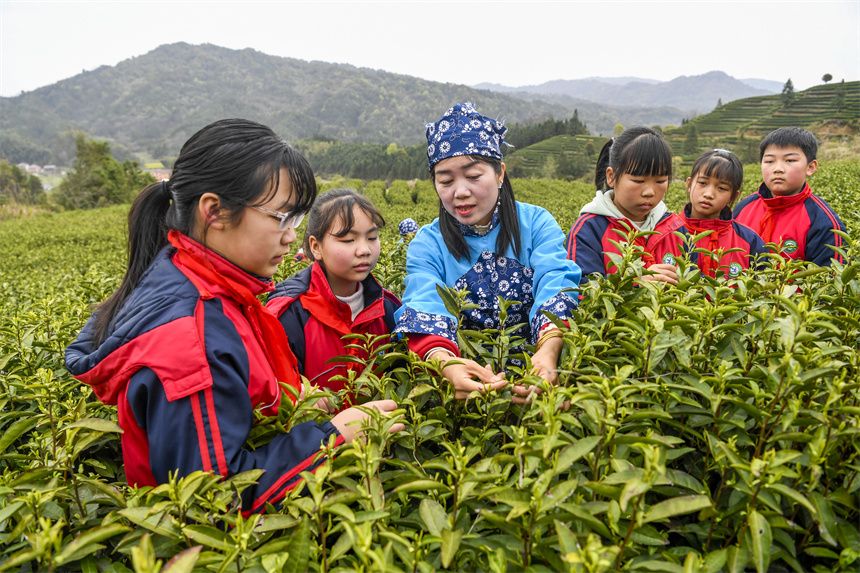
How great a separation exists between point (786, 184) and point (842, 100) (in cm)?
5662

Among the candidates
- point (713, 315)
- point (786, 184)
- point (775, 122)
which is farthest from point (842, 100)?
point (713, 315)

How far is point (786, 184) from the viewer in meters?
3.53

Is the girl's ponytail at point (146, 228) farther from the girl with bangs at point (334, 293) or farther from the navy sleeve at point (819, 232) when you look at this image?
the navy sleeve at point (819, 232)

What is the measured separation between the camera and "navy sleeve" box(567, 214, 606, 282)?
242 centimetres

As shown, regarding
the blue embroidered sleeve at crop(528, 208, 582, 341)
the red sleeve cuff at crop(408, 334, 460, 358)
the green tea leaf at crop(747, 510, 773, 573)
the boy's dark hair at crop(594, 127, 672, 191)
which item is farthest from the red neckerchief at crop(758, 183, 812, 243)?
the green tea leaf at crop(747, 510, 773, 573)

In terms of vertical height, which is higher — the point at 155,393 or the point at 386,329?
the point at 155,393

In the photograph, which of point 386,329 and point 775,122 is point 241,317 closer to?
point 386,329

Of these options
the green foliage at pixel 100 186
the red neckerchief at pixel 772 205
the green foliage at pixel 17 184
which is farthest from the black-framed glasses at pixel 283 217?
the green foliage at pixel 17 184

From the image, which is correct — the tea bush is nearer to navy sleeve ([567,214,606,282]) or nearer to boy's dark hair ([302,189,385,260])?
navy sleeve ([567,214,606,282])

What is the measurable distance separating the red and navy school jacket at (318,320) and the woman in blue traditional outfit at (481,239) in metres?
0.33

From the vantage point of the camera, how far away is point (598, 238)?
102 inches

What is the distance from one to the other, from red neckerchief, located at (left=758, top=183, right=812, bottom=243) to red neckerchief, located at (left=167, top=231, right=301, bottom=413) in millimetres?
3330

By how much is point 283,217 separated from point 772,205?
342 centimetres

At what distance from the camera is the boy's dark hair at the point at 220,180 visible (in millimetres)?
1527
